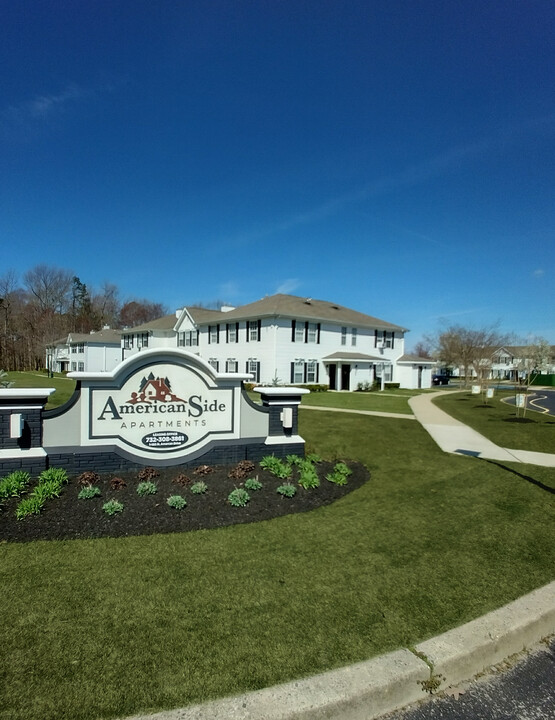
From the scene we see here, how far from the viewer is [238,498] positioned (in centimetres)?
581

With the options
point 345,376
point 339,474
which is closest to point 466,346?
point 345,376

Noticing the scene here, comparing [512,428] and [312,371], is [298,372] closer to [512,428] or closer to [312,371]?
[312,371]

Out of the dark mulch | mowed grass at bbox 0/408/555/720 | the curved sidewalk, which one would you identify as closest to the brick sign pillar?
the dark mulch

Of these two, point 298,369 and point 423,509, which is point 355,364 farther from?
point 423,509

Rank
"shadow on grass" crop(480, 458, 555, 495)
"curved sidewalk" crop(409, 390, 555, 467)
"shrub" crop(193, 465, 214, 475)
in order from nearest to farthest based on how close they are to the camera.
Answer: "shrub" crop(193, 465, 214, 475), "shadow on grass" crop(480, 458, 555, 495), "curved sidewalk" crop(409, 390, 555, 467)

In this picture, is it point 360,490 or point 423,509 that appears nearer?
point 423,509

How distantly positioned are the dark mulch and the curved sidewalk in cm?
473

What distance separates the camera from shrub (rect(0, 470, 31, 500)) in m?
5.50

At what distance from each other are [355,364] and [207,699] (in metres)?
29.7

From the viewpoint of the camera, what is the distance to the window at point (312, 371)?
98.6 feet

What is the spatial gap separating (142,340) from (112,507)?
42.0m

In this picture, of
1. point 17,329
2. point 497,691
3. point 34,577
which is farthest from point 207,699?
point 17,329

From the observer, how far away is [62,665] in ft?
8.99

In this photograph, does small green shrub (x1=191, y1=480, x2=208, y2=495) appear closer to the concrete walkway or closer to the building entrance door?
the concrete walkway
